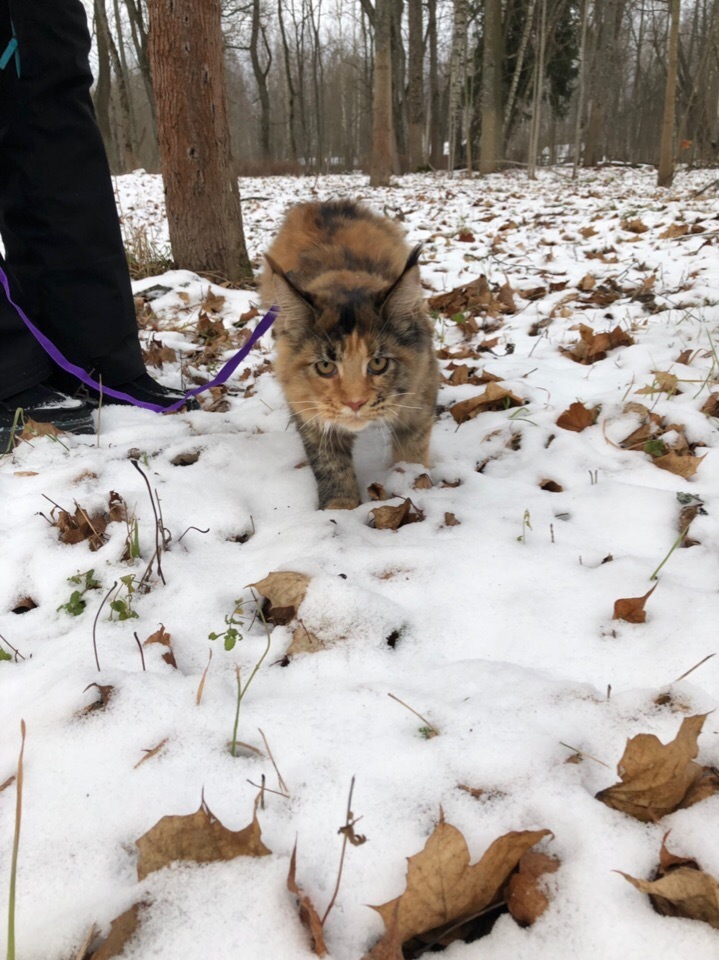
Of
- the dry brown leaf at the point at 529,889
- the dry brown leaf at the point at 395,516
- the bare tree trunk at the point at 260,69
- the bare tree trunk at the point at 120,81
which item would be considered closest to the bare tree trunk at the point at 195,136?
the dry brown leaf at the point at 395,516

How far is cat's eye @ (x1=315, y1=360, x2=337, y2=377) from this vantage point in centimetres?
210

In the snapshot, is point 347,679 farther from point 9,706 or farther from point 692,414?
point 692,414

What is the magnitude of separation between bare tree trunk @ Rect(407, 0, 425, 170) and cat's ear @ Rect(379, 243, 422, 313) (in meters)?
21.9

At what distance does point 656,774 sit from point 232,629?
3.42 feet

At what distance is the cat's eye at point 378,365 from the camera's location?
6.86ft

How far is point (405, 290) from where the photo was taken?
6.91 feet

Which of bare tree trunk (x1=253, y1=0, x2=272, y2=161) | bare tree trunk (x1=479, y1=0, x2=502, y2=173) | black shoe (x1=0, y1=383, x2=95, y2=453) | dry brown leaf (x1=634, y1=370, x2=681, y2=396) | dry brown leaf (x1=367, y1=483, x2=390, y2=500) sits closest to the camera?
dry brown leaf (x1=367, y1=483, x2=390, y2=500)

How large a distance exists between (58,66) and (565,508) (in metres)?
2.75

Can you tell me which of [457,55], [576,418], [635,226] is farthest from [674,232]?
[457,55]

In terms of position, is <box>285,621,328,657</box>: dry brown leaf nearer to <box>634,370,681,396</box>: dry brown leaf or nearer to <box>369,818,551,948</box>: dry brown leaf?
<box>369,818,551,948</box>: dry brown leaf

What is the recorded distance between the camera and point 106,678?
1407 mm

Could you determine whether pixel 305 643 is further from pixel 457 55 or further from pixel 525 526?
pixel 457 55

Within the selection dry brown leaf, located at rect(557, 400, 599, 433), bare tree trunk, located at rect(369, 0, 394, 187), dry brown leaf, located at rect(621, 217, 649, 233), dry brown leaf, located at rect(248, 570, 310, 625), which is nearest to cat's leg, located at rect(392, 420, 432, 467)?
dry brown leaf, located at rect(557, 400, 599, 433)

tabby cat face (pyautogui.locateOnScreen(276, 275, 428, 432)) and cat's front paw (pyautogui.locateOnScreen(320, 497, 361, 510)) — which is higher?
tabby cat face (pyautogui.locateOnScreen(276, 275, 428, 432))
